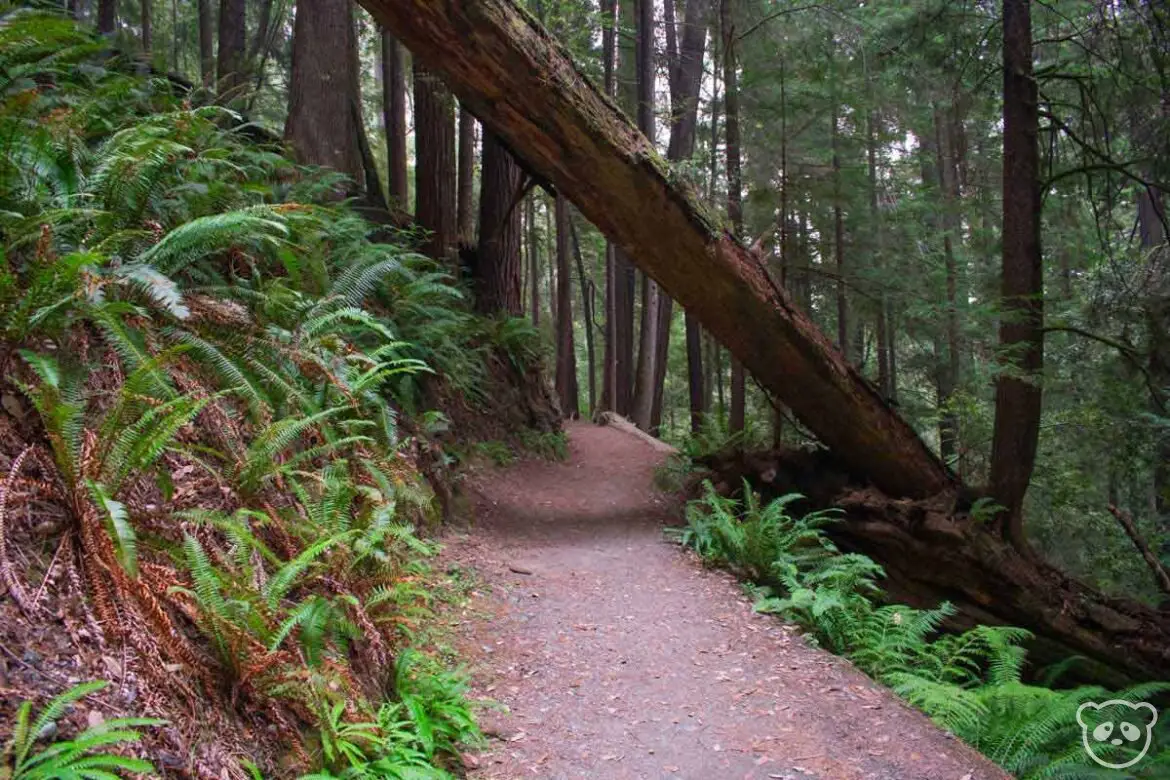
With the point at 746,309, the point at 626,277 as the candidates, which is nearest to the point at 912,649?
the point at 746,309

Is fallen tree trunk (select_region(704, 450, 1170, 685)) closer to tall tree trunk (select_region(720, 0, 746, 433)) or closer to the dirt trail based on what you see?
the dirt trail

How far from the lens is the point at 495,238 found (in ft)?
36.0

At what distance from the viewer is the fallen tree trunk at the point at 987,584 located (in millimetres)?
6504

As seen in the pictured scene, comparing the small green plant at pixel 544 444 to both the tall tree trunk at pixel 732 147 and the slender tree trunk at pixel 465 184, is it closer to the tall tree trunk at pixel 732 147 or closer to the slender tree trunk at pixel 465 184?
the tall tree trunk at pixel 732 147

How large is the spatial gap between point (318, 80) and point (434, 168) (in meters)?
2.31

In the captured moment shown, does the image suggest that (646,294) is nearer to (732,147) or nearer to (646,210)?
(732,147)

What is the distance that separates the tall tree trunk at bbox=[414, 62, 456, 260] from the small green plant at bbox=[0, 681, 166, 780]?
9.00 metres

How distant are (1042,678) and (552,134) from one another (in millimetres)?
6645

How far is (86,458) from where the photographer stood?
2609 millimetres

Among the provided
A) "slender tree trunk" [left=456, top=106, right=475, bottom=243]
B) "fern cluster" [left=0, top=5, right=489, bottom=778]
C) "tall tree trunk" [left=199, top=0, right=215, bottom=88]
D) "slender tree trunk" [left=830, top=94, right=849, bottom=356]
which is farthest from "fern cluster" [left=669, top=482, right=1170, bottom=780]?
"tall tree trunk" [left=199, top=0, right=215, bottom=88]

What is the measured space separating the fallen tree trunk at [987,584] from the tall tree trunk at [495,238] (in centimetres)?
603

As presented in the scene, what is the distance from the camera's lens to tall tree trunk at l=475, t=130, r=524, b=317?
11.0 metres

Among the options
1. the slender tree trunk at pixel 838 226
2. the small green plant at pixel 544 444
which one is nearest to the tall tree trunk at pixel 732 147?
the slender tree trunk at pixel 838 226

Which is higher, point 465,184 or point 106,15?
point 106,15
